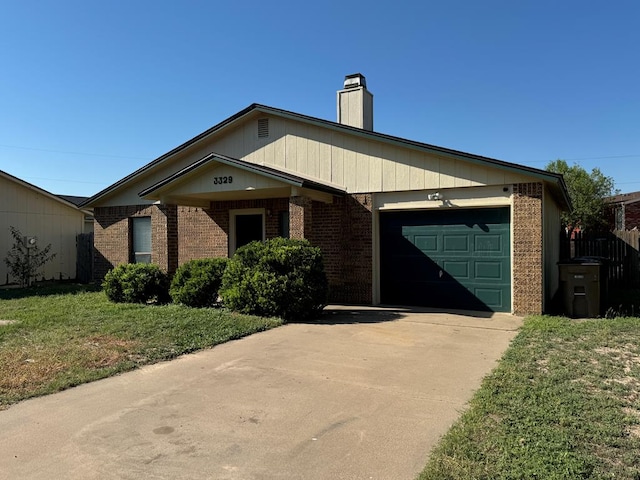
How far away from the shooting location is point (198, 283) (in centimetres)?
1047

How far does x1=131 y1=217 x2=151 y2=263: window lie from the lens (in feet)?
50.4

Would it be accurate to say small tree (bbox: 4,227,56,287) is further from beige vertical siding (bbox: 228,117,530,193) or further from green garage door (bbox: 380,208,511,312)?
green garage door (bbox: 380,208,511,312)

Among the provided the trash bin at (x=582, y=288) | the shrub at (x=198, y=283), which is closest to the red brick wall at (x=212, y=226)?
the shrub at (x=198, y=283)

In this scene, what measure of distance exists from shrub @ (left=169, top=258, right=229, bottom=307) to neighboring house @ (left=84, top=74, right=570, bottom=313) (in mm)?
1763

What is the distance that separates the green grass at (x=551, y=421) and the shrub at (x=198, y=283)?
6466mm

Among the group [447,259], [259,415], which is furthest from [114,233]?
[259,415]

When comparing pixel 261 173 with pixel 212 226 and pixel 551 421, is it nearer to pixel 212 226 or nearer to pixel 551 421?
pixel 212 226

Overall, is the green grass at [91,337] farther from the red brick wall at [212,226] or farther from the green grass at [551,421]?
the green grass at [551,421]

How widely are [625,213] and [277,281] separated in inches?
1189

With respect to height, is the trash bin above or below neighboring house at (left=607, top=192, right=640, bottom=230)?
below

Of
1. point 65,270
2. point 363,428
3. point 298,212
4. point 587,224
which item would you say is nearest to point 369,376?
point 363,428

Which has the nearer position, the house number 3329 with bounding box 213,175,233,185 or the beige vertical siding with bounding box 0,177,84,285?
the house number 3329 with bounding box 213,175,233,185

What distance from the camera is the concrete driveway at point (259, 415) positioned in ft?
11.7

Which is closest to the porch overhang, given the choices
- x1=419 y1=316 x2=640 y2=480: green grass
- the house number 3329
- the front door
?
the house number 3329
